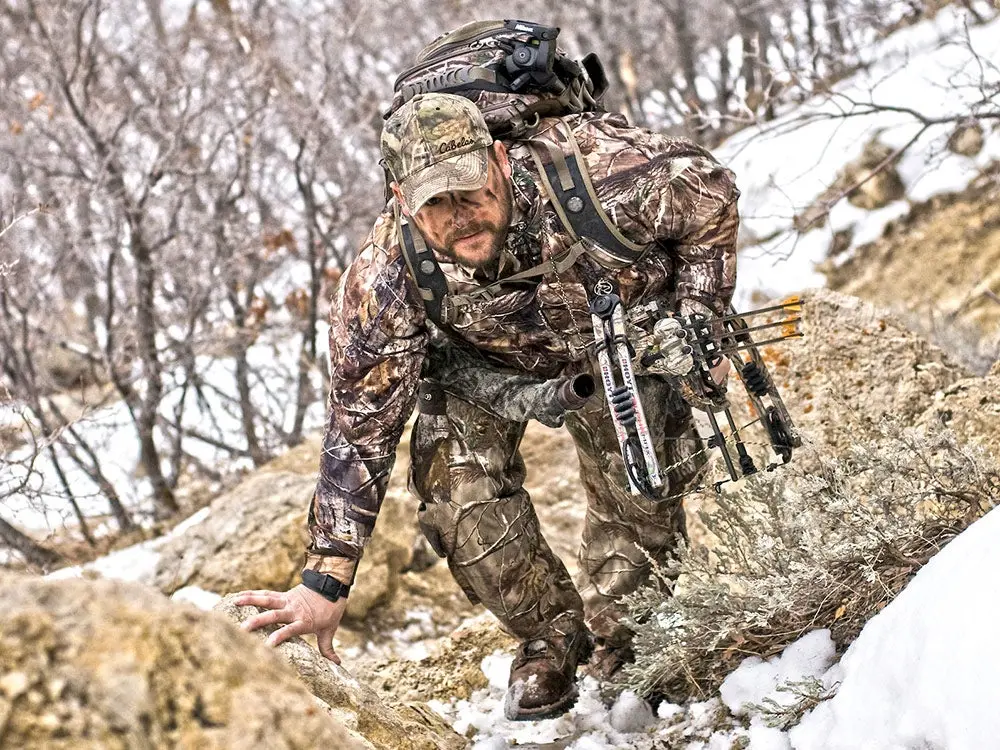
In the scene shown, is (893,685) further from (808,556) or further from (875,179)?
(875,179)

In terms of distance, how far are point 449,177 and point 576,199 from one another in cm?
38

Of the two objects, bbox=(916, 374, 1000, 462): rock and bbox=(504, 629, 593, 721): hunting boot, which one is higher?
bbox=(916, 374, 1000, 462): rock

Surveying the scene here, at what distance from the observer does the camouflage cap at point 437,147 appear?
9.67 feet

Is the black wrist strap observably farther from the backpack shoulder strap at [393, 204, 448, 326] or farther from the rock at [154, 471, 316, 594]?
the rock at [154, 471, 316, 594]

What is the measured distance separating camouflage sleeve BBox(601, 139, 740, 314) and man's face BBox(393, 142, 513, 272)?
29 cm

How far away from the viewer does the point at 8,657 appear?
1.50 m

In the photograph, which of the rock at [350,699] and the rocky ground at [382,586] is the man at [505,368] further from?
the rocky ground at [382,586]

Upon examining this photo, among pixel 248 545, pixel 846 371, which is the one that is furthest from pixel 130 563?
pixel 846 371

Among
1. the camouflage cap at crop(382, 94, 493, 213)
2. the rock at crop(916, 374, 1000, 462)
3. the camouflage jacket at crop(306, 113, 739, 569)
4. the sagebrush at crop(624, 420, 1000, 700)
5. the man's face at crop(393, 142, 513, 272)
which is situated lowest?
the rock at crop(916, 374, 1000, 462)

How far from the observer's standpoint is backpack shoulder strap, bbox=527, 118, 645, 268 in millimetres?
3105

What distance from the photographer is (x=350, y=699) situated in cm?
262

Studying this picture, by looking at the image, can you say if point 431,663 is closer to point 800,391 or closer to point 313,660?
point 313,660

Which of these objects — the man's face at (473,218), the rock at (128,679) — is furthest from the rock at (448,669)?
the rock at (128,679)

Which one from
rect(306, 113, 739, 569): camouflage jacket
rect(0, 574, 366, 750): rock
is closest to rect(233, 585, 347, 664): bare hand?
rect(306, 113, 739, 569): camouflage jacket
